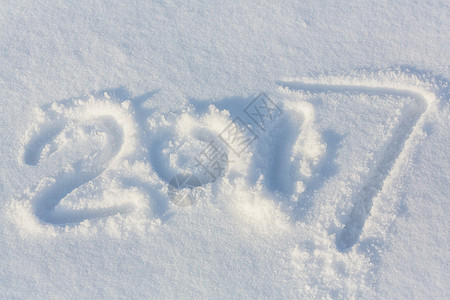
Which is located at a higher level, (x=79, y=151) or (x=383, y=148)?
(x=79, y=151)

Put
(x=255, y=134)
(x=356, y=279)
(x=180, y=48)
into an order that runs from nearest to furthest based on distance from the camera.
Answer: (x=356, y=279), (x=255, y=134), (x=180, y=48)

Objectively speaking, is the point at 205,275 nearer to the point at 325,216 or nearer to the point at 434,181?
the point at 325,216

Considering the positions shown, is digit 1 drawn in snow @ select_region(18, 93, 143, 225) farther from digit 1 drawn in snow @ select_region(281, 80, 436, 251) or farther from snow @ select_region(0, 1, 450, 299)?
digit 1 drawn in snow @ select_region(281, 80, 436, 251)

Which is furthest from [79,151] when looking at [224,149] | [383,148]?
[383,148]

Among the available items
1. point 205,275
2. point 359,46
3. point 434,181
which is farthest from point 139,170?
point 434,181

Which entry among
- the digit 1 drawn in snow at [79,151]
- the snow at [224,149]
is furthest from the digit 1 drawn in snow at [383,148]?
the digit 1 drawn in snow at [79,151]

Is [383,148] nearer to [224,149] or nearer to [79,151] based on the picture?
[224,149]

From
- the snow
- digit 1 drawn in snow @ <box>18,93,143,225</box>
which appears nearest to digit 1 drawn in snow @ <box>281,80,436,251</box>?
the snow
